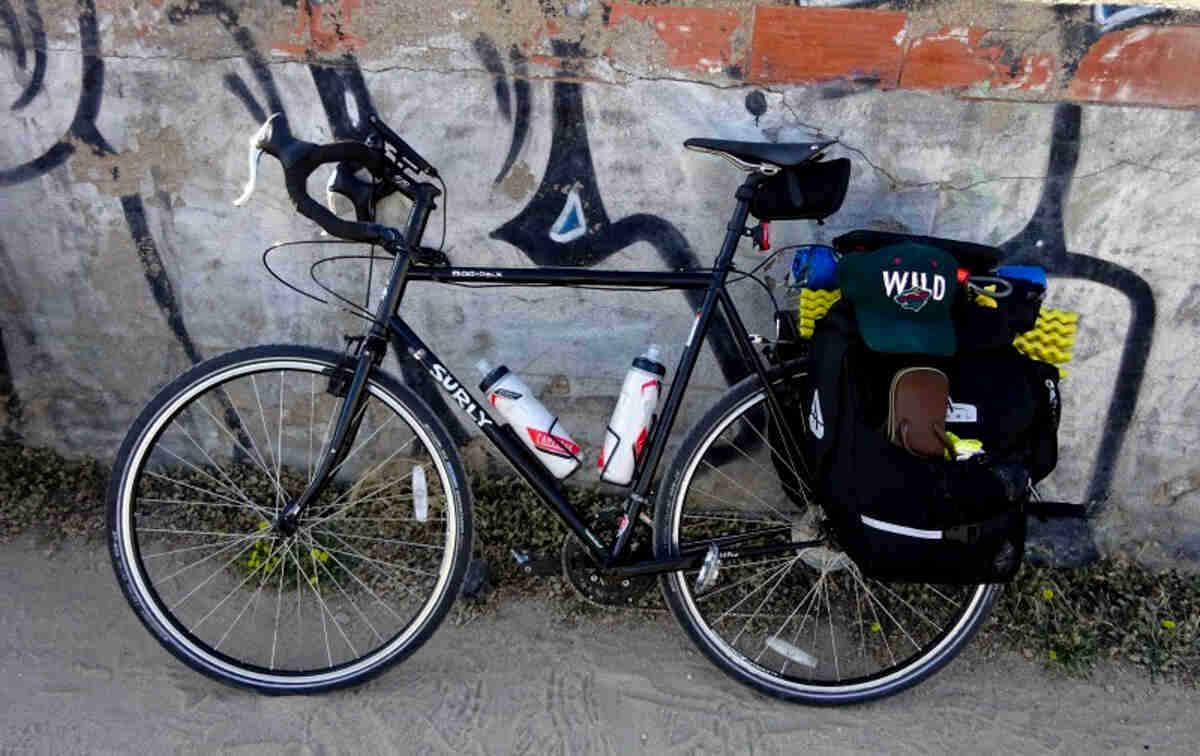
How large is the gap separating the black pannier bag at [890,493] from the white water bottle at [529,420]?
0.73 metres

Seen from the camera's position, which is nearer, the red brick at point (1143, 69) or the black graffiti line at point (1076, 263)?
the red brick at point (1143, 69)

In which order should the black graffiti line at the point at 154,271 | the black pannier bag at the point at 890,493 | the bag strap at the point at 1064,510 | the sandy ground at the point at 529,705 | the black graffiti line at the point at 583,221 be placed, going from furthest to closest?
the bag strap at the point at 1064,510 → the black graffiti line at the point at 154,271 → the black graffiti line at the point at 583,221 → the sandy ground at the point at 529,705 → the black pannier bag at the point at 890,493

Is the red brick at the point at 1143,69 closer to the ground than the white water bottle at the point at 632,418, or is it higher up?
higher up

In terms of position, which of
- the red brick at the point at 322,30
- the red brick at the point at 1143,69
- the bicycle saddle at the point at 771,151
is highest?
the red brick at the point at 322,30

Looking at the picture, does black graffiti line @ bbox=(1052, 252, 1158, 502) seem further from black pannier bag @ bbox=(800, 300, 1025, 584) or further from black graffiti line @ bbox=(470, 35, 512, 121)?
black graffiti line @ bbox=(470, 35, 512, 121)

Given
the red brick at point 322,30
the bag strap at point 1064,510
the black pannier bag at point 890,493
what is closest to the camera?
the black pannier bag at point 890,493

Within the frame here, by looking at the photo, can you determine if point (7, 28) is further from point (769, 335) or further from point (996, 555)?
point (996, 555)

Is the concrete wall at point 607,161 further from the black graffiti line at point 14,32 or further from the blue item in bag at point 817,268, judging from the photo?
the blue item in bag at point 817,268

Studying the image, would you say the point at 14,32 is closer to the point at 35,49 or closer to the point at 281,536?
the point at 35,49

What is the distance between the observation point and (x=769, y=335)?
9.50 ft

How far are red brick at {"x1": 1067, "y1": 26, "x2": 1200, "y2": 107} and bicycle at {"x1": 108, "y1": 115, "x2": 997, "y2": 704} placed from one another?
3.52 feet

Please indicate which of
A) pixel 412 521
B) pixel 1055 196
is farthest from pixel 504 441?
pixel 1055 196

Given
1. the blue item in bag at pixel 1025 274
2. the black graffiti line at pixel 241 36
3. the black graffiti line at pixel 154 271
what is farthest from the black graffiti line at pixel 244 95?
the blue item in bag at pixel 1025 274

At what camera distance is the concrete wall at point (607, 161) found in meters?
2.52
